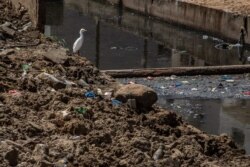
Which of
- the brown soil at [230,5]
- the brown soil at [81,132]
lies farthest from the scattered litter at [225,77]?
the brown soil at [230,5]

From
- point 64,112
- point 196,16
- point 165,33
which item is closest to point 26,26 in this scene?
point 64,112

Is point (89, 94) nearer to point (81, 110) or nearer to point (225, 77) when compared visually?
point (81, 110)

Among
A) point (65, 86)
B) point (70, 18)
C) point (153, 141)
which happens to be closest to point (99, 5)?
point (70, 18)

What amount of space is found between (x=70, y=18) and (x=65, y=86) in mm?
17348

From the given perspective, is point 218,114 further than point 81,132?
Yes

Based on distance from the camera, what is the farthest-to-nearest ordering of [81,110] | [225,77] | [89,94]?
[225,77] → [89,94] → [81,110]

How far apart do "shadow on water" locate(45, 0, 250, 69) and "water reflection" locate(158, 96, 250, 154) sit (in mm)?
4952

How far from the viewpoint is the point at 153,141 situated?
8.52 metres

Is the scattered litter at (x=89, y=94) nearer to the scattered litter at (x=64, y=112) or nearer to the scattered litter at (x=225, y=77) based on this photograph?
the scattered litter at (x=64, y=112)

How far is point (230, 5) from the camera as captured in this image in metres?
23.0

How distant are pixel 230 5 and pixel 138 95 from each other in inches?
543

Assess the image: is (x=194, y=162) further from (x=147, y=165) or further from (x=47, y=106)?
(x=47, y=106)

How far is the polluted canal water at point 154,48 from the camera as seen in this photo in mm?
13227

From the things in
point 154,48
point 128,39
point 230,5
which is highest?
point 230,5
